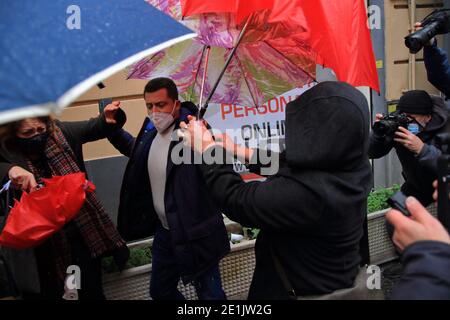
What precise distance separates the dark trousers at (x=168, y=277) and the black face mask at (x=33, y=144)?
92cm

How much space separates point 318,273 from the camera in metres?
1.95

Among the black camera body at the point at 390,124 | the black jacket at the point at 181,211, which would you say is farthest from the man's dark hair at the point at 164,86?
the black camera body at the point at 390,124

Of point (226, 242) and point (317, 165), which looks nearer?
point (317, 165)

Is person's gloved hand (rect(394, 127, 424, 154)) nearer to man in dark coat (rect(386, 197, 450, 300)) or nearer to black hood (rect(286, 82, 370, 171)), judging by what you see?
black hood (rect(286, 82, 370, 171))

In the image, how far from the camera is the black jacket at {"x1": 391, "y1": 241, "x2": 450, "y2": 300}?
1312mm

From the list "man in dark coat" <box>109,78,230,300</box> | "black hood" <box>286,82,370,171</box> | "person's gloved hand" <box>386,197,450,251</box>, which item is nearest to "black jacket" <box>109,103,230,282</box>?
"man in dark coat" <box>109,78,230,300</box>

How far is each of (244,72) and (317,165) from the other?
1.28m

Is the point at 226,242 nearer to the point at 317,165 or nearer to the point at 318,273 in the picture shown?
the point at 318,273

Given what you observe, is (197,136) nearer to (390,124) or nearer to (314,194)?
(314,194)

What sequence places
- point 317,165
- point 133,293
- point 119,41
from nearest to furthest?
point 119,41, point 317,165, point 133,293

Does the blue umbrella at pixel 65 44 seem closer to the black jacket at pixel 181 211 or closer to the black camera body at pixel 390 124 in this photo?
the black jacket at pixel 181 211

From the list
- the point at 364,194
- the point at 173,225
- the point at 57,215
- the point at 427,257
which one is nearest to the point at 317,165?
the point at 364,194

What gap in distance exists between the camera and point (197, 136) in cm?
213

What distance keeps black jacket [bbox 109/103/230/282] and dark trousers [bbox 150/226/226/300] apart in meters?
0.11
